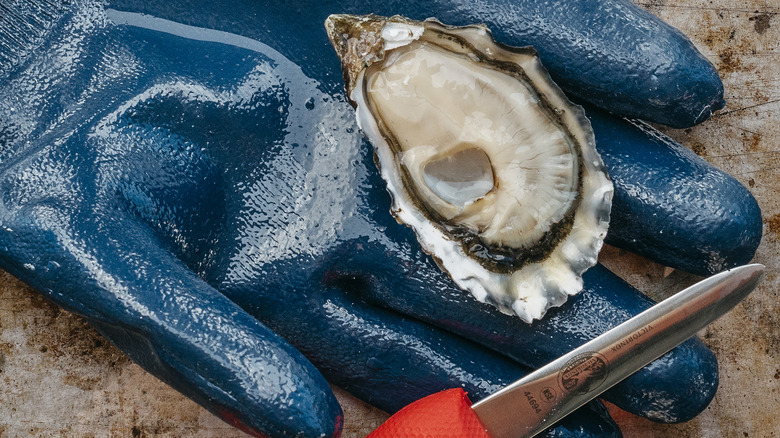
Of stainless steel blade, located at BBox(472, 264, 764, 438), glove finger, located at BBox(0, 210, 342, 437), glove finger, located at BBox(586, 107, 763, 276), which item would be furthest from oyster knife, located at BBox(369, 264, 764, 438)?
glove finger, located at BBox(0, 210, 342, 437)

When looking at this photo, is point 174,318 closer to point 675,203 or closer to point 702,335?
point 675,203

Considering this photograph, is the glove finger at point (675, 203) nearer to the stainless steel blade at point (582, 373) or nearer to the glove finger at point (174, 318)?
the stainless steel blade at point (582, 373)

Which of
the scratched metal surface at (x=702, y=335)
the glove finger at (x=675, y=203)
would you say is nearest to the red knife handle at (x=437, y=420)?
the scratched metal surface at (x=702, y=335)

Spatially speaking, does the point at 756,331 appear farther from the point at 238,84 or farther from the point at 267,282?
the point at 238,84

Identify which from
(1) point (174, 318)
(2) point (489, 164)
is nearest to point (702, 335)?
(2) point (489, 164)

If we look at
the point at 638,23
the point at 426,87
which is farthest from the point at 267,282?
the point at 638,23

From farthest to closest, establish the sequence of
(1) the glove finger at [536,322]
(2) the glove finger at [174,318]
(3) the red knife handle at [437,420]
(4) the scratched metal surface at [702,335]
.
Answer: (4) the scratched metal surface at [702,335], (1) the glove finger at [536,322], (3) the red knife handle at [437,420], (2) the glove finger at [174,318]

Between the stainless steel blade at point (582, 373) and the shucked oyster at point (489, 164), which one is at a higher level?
the shucked oyster at point (489, 164)
